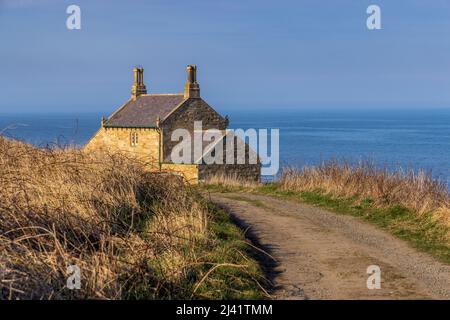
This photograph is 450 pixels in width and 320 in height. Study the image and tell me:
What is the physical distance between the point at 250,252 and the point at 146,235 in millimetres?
1912

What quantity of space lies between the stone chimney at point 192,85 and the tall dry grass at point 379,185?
103 feet

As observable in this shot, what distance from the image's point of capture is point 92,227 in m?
11.3

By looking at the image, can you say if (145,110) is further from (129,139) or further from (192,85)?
(192,85)

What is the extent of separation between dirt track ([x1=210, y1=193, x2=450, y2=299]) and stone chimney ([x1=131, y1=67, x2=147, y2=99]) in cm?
4440

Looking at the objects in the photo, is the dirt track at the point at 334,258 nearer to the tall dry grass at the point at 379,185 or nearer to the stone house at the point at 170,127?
the tall dry grass at the point at 379,185

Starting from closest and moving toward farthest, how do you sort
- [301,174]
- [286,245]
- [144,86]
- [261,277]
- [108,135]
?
[261,277], [286,245], [301,174], [108,135], [144,86]

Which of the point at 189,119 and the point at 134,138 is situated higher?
the point at 189,119

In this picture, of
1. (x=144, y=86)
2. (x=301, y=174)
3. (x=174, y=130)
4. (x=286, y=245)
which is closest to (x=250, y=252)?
(x=286, y=245)

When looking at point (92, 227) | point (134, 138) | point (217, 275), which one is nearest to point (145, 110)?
point (134, 138)

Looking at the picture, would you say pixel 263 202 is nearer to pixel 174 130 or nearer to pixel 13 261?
pixel 13 261

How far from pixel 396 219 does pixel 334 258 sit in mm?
4298

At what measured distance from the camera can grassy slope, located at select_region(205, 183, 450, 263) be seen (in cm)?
1373

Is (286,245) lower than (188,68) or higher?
lower

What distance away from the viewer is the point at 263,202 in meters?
19.8
